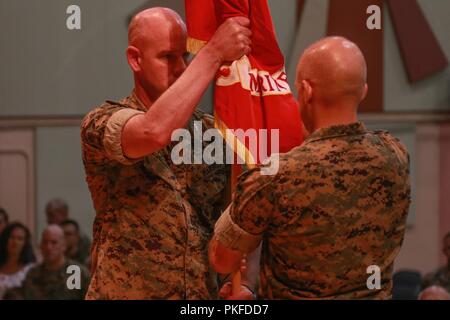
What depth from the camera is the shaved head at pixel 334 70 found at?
1.78 m

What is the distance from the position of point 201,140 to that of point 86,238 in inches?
137

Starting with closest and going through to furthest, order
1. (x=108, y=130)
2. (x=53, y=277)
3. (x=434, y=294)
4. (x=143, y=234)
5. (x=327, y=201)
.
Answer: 1. (x=327, y=201)
2. (x=108, y=130)
3. (x=143, y=234)
4. (x=434, y=294)
5. (x=53, y=277)

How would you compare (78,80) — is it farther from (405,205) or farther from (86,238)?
(405,205)

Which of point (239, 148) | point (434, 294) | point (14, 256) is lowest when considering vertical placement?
point (434, 294)

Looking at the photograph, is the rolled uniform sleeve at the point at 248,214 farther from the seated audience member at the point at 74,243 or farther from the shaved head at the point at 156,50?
the seated audience member at the point at 74,243

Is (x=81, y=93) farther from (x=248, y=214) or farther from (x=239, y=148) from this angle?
(x=248, y=214)

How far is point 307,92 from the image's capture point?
180 cm

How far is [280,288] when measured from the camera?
5.99ft

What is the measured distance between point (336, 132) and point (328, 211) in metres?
0.17

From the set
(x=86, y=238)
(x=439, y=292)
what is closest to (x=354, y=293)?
(x=439, y=292)

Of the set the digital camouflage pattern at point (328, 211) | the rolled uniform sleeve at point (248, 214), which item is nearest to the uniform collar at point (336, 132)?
the digital camouflage pattern at point (328, 211)

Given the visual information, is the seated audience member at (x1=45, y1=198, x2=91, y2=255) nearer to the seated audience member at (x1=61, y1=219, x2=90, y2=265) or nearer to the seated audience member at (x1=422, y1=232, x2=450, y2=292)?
the seated audience member at (x1=61, y1=219, x2=90, y2=265)

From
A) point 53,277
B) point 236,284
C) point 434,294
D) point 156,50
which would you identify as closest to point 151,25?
point 156,50

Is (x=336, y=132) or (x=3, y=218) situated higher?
(x=336, y=132)
